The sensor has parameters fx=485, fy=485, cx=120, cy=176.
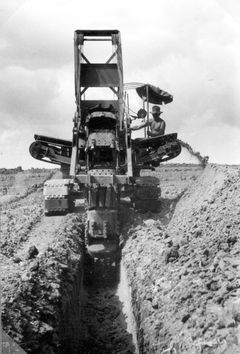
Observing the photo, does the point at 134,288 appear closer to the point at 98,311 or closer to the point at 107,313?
the point at 107,313

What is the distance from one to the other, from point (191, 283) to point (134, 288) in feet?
7.01

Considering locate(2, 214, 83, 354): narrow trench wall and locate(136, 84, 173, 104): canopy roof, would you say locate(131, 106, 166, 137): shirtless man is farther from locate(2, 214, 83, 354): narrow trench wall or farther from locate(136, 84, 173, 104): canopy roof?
locate(2, 214, 83, 354): narrow trench wall

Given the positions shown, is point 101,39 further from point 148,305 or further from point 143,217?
point 148,305

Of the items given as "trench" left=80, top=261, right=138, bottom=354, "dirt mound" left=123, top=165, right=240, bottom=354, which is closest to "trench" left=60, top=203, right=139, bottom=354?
"trench" left=80, top=261, right=138, bottom=354

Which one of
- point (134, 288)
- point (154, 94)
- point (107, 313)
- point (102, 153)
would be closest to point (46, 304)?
point (134, 288)

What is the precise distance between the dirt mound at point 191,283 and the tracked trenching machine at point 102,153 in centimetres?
87

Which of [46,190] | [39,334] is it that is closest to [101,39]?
[46,190]

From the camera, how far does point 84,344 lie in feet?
23.5

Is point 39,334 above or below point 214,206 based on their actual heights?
below

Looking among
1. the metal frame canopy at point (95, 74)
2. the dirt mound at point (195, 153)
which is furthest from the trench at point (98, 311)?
the dirt mound at point (195, 153)

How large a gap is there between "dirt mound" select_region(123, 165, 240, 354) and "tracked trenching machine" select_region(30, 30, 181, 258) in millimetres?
868

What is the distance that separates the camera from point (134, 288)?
7.71 meters

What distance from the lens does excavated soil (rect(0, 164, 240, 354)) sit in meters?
4.98

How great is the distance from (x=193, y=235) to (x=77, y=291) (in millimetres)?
2174
